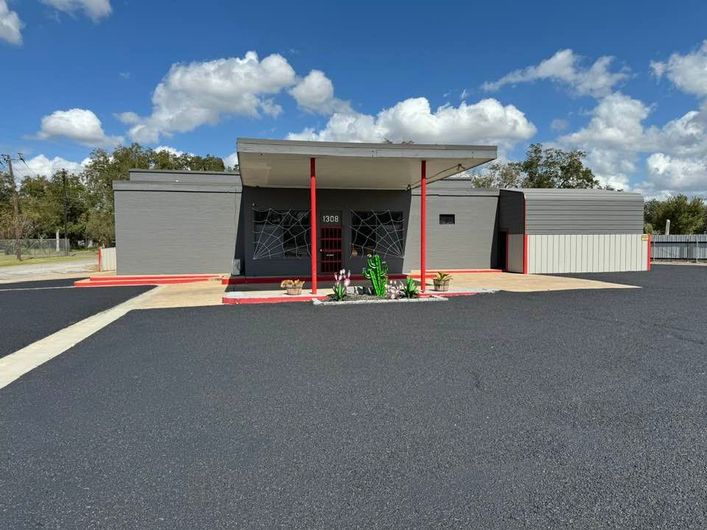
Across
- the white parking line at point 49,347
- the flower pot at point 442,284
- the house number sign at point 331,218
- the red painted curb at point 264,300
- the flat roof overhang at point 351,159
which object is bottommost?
the white parking line at point 49,347

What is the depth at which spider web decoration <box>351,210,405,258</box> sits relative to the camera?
61.1 ft

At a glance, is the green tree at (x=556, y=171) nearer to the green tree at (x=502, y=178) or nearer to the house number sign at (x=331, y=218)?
the green tree at (x=502, y=178)

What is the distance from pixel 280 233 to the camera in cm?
1794

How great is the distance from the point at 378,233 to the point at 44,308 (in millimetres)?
11483

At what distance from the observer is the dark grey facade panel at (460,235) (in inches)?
800

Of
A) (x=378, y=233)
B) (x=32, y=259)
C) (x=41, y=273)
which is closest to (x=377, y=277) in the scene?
(x=378, y=233)

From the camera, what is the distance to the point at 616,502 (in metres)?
2.83

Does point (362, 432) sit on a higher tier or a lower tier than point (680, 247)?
lower

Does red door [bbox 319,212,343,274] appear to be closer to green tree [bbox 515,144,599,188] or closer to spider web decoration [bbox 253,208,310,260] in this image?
spider web decoration [bbox 253,208,310,260]

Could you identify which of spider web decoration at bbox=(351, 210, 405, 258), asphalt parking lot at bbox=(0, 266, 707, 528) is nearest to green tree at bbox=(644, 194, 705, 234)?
spider web decoration at bbox=(351, 210, 405, 258)

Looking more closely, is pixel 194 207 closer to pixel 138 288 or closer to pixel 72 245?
pixel 138 288

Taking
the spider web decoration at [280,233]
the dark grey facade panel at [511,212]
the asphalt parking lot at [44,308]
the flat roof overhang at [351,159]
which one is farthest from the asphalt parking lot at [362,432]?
the dark grey facade panel at [511,212]

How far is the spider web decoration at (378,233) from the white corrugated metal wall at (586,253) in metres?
5.92

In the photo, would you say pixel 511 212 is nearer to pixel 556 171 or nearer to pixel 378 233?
pixel 378 233
